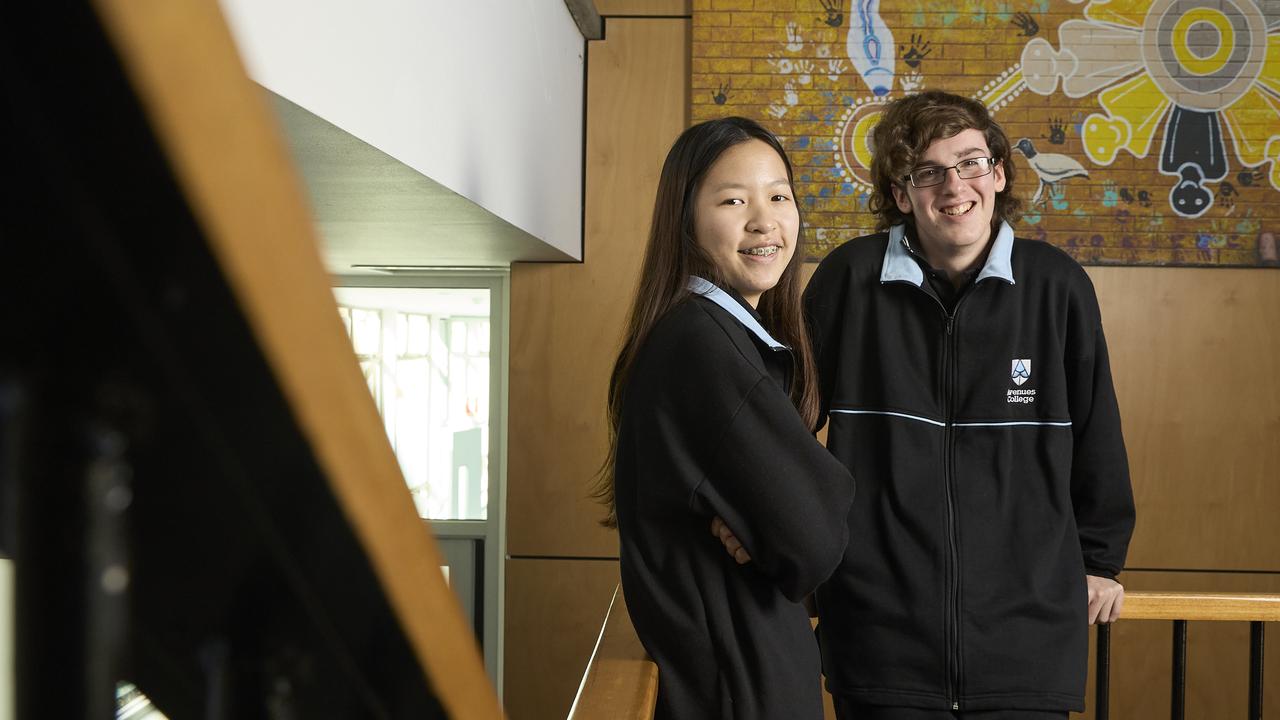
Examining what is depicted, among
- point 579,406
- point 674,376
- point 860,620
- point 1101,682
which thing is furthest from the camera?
point 579,406

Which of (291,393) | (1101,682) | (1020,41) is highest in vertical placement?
(1020,41)

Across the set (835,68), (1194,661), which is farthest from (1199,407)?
(835,68)

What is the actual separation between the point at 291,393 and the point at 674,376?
0.98 m

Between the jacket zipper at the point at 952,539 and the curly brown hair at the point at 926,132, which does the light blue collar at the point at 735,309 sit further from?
the curly brown hair at the point at 926,132

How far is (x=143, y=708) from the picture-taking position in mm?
158

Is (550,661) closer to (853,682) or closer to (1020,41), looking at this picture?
(853,682)

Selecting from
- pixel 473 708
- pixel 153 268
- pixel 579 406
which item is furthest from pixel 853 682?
pixel 579 406

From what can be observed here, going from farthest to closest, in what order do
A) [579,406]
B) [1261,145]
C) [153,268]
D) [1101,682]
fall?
[579,406], [1261,145], [1101,682], [153,268]

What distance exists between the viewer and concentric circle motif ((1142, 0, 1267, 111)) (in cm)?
316

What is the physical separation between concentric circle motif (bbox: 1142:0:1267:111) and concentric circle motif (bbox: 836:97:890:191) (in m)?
0.93

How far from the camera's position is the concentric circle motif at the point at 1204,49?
124 inches

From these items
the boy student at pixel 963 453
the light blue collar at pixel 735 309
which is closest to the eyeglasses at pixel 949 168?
the boy student at pixel 963 453

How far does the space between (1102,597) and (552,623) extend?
2.19 metres

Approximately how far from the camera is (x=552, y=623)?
11.3 feet
